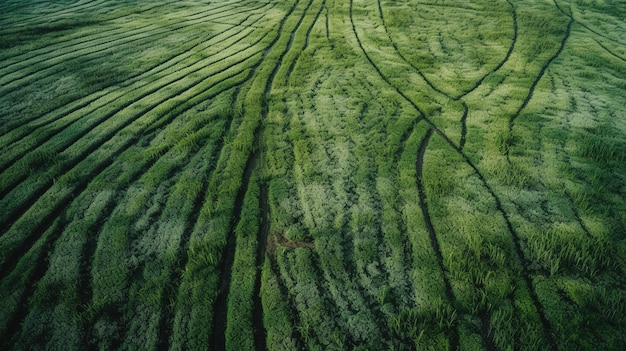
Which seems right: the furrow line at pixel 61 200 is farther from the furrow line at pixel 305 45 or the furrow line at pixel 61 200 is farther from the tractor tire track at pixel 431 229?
the tractor tire track at pixel 431 229

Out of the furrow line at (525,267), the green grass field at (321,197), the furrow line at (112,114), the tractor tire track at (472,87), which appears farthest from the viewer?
the tractor tire track at (472,87)

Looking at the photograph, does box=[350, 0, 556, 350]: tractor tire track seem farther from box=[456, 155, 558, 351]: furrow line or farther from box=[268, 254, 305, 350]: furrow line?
box=[268, 254, 305, 350]: furrow line

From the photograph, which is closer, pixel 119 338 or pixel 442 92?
pixel 119 338

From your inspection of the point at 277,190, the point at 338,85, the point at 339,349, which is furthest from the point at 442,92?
the point at 339,349

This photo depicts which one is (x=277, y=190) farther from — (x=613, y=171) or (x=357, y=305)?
(x=613, y=171)

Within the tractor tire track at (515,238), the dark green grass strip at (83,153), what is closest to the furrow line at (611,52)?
the tractor tire track at (515,238)

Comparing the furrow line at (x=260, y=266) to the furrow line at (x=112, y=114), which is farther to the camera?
the furrow line at (x=112, y=114)
